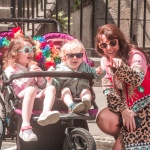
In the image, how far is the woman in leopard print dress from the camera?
237 inches

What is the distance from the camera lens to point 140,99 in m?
6.11

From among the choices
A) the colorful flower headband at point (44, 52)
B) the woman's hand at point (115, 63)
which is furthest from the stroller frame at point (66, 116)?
the colorful flower headband at point (44, 52)

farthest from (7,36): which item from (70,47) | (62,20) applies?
(62,20)

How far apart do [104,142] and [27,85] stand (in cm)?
118

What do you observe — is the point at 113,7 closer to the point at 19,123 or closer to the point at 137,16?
the point at 137,16

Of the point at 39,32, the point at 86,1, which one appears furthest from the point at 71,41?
the point at 86,1

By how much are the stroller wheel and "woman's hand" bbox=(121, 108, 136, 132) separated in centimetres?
36

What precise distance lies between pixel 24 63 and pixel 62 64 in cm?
35

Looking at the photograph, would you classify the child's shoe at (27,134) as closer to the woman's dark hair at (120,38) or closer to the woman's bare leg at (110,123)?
the woman's bare leg at (110,123)

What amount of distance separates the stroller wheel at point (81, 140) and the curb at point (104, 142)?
1.04 m

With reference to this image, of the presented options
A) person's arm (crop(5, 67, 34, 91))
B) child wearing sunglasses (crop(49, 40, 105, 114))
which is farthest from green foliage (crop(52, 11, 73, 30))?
person's arm (crop(5, 67, 34, 91))

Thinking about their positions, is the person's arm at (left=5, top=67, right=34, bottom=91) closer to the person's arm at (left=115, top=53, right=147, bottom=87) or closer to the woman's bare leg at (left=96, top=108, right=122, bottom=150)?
the woman's bare leg at (left=96, top=108, right=122, bottom=150)

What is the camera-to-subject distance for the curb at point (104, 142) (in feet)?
23.0

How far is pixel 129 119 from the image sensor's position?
5977 millimetres
